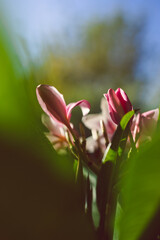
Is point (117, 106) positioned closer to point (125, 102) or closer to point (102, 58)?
point (125, 102)

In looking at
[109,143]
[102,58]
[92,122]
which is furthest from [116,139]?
[102,58]

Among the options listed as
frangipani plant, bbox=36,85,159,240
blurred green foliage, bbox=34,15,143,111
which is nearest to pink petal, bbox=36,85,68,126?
frangipani plant, bbox=36,85,159,240

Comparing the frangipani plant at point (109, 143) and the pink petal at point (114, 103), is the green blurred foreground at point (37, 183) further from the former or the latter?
the pink petal at point (114, 103)

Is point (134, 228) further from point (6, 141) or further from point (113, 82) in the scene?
point (113, 82)

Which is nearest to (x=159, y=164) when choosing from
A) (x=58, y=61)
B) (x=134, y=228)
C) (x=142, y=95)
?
(x=134, y=228)

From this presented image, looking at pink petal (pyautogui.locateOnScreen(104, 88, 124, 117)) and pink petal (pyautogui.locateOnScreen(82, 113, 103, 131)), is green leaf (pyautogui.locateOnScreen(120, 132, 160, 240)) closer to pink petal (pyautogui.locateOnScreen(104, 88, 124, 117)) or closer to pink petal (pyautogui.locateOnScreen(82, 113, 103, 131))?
pink petal (pyautogui.locateOnScreen(104, 88, 124, 117))

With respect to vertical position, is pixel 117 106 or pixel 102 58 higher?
pixel 117 106

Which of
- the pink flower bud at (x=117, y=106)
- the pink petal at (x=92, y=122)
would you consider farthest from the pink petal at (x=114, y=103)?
the pink petal at (x=92, y=122)
